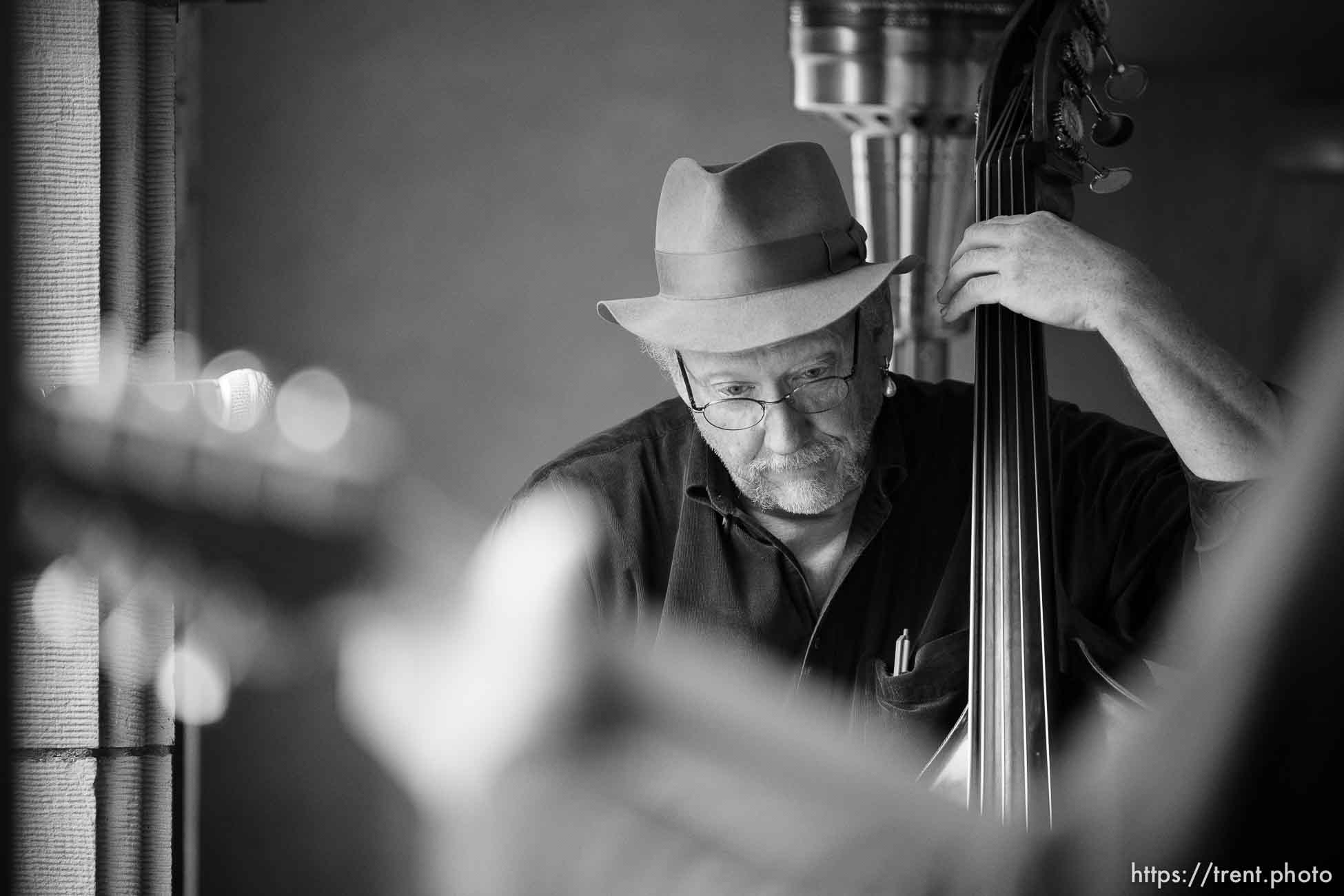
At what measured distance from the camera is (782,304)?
1.16 m

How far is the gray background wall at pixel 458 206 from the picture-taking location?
159 cm

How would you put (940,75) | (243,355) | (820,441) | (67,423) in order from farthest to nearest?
(243,355), (940,75), (820,441), (67,423)

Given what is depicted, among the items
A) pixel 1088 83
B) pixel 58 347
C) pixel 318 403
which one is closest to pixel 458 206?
pixel 318 403

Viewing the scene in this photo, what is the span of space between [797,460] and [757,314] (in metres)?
0.15

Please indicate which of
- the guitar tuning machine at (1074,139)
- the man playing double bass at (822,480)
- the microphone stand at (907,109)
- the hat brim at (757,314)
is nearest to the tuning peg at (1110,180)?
the guitar tuning machine at (1074,139)

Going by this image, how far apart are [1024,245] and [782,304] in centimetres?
24

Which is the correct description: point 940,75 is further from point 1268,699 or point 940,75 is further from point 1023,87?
point 1268,699

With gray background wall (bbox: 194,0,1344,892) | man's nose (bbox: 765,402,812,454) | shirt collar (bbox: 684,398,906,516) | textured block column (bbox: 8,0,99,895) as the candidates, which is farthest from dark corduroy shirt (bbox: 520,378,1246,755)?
textured block column (bbox: 8,0,99,895)

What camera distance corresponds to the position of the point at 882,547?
4.18 ft

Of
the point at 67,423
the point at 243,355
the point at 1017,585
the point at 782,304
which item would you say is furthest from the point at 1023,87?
the point at 243,355

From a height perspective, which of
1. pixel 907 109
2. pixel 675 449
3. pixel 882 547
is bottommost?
pixel 882 547

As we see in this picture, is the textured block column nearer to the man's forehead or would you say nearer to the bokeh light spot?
the bokeh light spot

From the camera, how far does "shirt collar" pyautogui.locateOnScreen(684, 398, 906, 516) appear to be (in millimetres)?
1279

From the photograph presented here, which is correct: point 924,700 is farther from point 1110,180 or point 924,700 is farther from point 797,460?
point 1110,180
